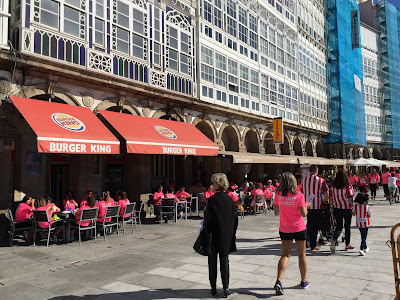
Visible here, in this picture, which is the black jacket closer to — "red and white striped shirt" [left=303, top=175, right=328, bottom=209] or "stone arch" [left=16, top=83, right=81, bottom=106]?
"red and white striped shirt" [left=303, top=175, right=328, bottom=209]

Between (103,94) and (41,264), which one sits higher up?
(103,94)

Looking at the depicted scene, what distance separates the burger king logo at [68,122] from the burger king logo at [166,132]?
3402 mm

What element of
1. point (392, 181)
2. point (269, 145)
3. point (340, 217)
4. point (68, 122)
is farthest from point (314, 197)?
point (269, 145)

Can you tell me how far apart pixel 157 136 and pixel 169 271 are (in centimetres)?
690

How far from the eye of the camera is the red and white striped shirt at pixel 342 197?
Answer: 672 cm

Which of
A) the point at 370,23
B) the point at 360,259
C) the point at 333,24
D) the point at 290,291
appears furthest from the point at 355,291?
the point at 370,23

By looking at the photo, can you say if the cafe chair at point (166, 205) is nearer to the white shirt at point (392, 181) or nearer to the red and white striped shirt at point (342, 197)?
the red and white striped shirt at point (342, 197)

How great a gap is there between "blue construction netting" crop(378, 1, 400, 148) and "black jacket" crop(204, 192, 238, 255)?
49.3 metres

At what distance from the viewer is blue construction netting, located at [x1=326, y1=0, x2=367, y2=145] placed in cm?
3459

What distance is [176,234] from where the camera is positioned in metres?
9.41

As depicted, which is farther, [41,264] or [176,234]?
[176,234]

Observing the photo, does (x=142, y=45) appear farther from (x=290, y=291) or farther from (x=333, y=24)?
(x=333, y=24)

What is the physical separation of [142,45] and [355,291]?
11.7 metres

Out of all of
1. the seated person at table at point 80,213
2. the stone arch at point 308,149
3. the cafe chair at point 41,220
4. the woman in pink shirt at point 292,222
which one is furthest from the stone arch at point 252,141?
the woman in pink shirt at point 292,222
